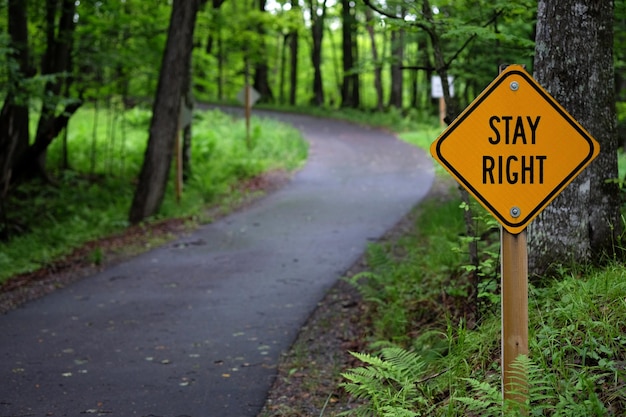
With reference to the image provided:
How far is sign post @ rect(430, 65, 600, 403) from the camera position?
145 inches

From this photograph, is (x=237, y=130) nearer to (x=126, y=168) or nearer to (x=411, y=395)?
(x=126, y=168)

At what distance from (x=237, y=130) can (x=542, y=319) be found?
22816 mm

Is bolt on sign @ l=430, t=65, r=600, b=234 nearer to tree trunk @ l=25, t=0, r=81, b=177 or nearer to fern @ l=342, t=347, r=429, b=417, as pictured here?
fern @ l=342, t=347, r=429, b=417

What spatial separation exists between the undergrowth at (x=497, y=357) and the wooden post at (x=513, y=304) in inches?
2.6

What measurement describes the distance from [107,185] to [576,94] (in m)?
17.0

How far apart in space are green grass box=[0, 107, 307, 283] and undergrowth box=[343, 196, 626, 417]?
25.2ft

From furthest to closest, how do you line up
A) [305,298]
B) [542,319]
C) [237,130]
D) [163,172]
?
[237,130], [163,172], [305,298], [542,319]

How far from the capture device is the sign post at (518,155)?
368 centimetres

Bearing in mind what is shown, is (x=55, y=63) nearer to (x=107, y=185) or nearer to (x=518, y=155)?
(x=107, y=185)

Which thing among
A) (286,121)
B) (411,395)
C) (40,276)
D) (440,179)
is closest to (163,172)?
(40,276)

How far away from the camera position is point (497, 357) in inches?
195

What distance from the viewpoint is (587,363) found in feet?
14.5

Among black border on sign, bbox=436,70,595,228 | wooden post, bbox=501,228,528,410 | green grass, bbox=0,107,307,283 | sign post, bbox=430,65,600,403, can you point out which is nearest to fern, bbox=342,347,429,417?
wooden post, bbox=501,228,528,410

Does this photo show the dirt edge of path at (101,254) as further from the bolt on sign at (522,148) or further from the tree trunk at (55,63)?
the bolt on sign at (522,148)
